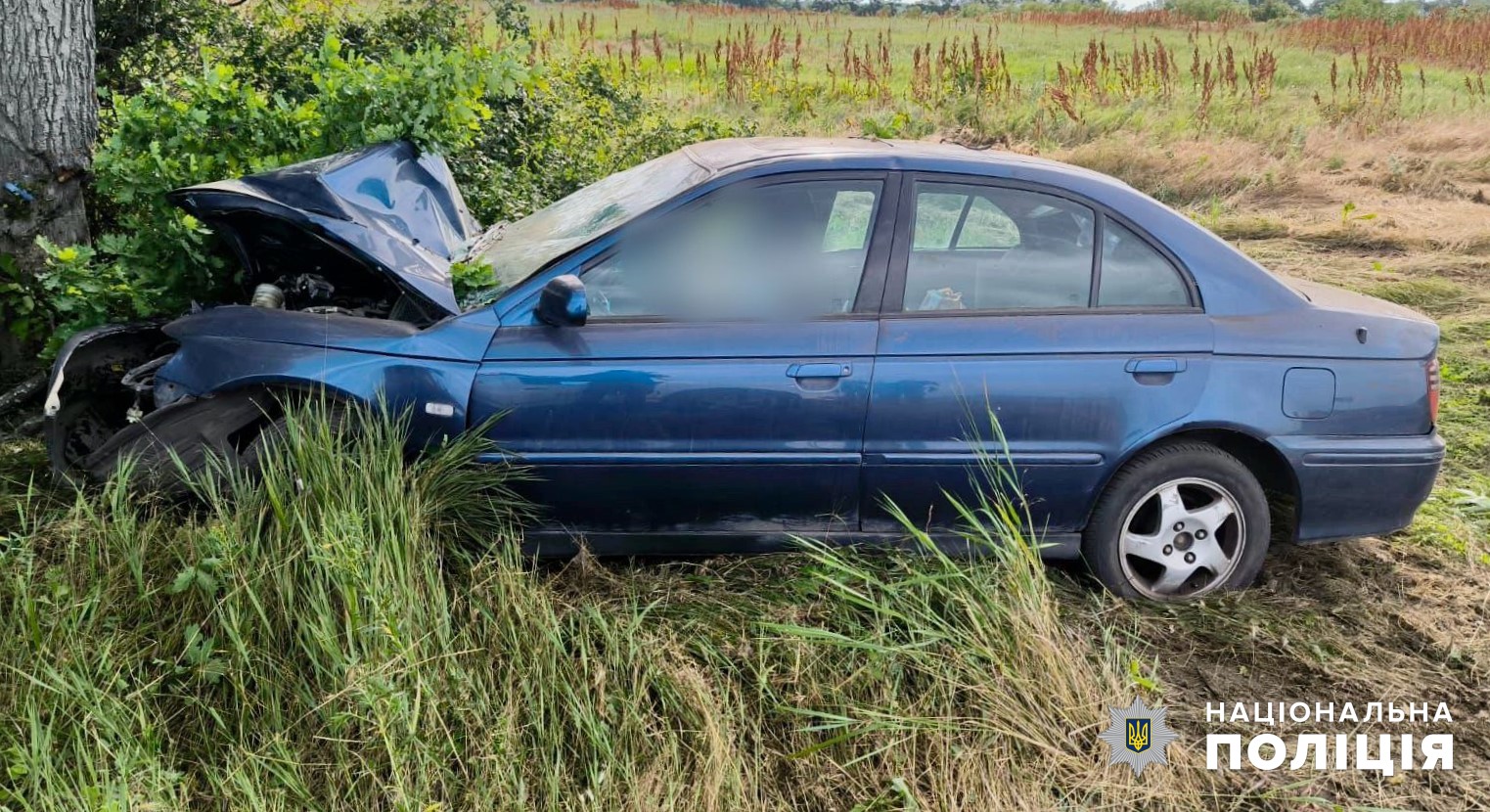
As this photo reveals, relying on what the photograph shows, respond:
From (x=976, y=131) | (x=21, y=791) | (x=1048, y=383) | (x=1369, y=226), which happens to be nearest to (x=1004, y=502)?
(x=1048, y=383)

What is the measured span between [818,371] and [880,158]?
78cm

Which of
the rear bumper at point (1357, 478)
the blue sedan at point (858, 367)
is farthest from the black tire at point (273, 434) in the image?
the rear bumper at point (1357, 478)

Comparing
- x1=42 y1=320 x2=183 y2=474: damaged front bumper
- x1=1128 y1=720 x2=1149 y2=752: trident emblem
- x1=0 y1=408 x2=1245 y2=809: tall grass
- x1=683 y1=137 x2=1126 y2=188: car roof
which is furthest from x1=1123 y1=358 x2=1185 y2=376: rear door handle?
x1=42 y1=320 x2=183 y2=474: damaged front bumper

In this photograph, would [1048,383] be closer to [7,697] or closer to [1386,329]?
[1386,329]

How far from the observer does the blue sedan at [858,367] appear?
3600 millimetres

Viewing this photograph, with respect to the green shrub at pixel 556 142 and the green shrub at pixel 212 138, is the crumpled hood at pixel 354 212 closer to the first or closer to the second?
the green shrub at pixel 212 138

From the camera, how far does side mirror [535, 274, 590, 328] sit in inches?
137

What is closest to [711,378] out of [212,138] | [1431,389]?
[1431,389]

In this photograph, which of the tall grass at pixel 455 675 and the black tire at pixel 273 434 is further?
the black tire at pixel 273 434

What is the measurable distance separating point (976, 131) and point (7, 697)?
1135 cm

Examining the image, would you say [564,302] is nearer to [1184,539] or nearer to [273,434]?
[273,434]

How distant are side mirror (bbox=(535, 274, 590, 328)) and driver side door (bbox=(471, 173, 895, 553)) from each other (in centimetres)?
8

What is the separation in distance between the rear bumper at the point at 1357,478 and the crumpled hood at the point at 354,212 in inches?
114

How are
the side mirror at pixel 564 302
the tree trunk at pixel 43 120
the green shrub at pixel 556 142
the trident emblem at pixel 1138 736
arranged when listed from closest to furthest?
the trident emblem at pixel 1138 736 < the side mirror at pixel 564 302 < the tree trunk at pixel 43 120 < the green shrub at pixel 556 142
